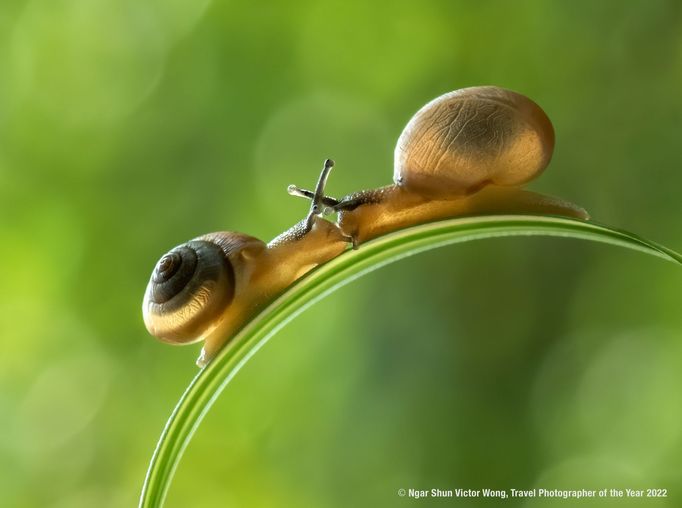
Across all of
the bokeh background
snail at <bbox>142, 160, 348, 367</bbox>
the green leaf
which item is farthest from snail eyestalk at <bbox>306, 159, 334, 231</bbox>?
the bokeh background

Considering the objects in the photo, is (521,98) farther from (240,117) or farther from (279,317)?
(240,117)

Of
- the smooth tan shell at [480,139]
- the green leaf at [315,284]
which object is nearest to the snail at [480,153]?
the smooth tan shell at [480,139]

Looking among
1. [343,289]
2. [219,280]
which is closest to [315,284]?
[219,280]

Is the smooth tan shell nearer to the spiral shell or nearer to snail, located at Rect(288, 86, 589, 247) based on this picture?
snail, located at Rect(288, 86, 589, 247)

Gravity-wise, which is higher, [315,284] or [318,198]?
[318,198]

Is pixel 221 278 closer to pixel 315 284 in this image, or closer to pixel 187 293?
pixel 187 293

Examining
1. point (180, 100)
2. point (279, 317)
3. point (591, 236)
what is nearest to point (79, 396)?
point (180, 100)

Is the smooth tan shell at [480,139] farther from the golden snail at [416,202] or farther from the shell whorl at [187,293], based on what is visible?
the shell whorl at [187,293]
